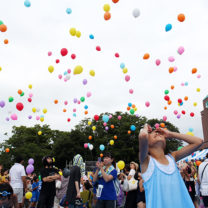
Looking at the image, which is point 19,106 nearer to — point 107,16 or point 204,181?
point 107,16

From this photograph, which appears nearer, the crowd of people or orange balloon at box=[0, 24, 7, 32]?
the crowd of people

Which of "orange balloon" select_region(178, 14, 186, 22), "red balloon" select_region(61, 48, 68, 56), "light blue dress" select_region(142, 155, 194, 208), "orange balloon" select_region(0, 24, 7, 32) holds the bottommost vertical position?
"light blue dress" select_region(142, 155, 194, 208)

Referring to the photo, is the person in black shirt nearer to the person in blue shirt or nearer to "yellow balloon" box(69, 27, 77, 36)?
the person in blue shirt

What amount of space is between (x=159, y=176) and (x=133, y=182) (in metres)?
5.12

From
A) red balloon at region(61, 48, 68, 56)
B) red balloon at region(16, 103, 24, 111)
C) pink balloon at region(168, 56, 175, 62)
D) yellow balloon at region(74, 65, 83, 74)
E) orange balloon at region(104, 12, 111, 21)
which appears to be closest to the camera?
orange balloon at region(104, 12, 111, 21)

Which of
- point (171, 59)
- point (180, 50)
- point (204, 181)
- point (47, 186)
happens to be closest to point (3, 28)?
point (47, 186)

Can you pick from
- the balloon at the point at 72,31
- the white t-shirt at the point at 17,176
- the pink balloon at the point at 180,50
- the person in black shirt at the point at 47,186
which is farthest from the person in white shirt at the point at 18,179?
the pink balloon at the point at 180,50

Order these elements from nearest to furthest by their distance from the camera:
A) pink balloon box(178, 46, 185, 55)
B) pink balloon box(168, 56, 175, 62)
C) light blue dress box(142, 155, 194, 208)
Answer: light blue dress box(142, 155, 194, 208) → pink balloon box(178, 46, 185, 55) → pink balloon box(168, 56, 175, 62)

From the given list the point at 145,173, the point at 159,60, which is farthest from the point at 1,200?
the point at 159,60

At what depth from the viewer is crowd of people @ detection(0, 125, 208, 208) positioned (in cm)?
243

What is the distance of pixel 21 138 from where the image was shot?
48031 millimetres

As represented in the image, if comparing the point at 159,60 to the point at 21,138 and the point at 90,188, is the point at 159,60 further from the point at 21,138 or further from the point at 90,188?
the point at 21,138

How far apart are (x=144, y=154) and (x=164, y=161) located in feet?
0.80

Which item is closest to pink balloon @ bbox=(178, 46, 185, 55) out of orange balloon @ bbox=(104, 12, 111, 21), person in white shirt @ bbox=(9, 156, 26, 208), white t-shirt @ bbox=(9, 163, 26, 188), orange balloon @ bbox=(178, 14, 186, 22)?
orange balloon @ bbox=(178, 14, 186, 22)
